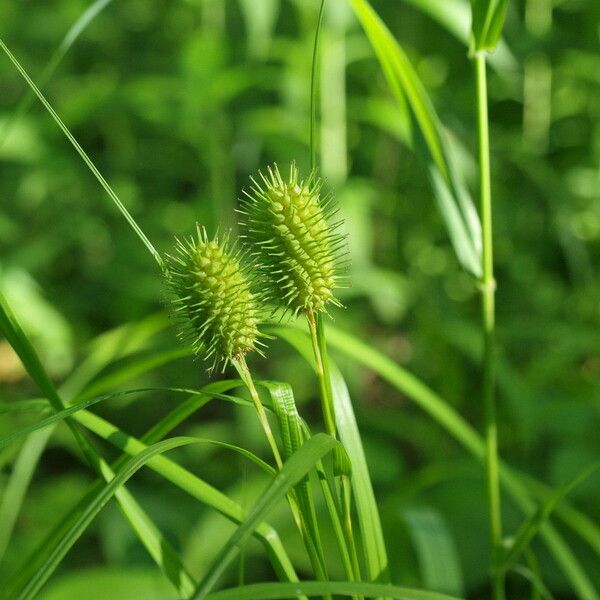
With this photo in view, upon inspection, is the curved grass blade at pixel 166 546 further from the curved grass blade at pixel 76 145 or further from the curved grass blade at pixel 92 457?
the curved grass blade at pixel 76 145

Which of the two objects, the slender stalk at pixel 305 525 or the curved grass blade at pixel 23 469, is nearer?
the slender stalk at pixel 305 525

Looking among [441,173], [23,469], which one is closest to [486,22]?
[441,173]

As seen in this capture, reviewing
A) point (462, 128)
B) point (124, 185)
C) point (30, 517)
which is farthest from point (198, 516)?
point (462, 128)

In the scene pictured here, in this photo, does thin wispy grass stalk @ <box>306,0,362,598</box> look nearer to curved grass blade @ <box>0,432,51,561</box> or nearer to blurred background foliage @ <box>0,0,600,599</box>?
curved grass blade @ <box>0,432,51,561</box>

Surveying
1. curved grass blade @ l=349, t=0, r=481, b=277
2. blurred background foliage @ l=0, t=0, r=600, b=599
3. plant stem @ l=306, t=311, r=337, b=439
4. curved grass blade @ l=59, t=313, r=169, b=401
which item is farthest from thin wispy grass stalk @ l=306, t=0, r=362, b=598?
blurred background foliage @ l=0, t=0, r=600, b=599

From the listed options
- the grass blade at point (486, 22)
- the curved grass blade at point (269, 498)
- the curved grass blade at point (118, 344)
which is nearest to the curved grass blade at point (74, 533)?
the curved grass blade at point (269, 498)

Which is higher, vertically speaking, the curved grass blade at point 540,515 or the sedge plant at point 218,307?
the sedge plant at point 218,307
